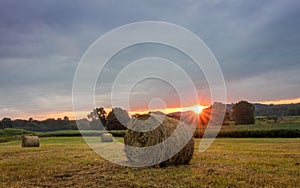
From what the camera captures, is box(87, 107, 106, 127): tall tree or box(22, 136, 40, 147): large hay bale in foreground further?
box(87, 107, 106, 127): tall tree

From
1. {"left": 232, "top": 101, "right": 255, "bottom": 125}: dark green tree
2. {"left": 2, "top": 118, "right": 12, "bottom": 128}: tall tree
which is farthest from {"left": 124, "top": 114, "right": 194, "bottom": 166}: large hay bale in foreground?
{"left": 2, "top": 118, "right": 12, "bottom": 128}: tall tree

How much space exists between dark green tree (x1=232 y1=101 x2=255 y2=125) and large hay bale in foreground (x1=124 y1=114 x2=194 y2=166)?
50.8 metres

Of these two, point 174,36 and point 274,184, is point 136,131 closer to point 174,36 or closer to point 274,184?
point 274,184

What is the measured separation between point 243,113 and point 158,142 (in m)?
54.3

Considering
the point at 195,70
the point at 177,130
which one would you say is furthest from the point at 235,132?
the point at 177,130

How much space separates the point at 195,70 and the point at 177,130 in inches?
239

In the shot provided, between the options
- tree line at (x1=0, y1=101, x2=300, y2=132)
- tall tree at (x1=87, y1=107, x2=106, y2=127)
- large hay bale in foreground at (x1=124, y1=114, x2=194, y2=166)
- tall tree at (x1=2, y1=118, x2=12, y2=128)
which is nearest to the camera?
large hay bale in foreground at (x1=124, y1=114, x2=194, y2=166)

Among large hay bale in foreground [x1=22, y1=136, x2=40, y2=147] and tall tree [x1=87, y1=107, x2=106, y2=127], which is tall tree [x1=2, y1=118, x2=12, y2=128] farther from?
large hay bale in foreground [x1=22, y1=136, x2=40, y2=147]

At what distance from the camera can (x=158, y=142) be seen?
10.8 m

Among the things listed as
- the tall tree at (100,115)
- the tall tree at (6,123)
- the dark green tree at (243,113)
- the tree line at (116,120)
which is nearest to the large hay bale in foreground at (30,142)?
the tall tree at (100,115)

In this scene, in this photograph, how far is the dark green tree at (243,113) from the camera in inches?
2372

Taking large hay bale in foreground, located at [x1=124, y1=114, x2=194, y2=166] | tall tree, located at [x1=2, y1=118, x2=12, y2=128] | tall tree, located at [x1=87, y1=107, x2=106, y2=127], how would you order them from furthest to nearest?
tall tree, located at [x1=2, y1=118, x2=12, y2=128] → tall tree, located at [x1=87, y1=107, x2=106, y2=127] → large hay bale in foreground, located at [x1=124, y1=114, x2=194, y2=166]

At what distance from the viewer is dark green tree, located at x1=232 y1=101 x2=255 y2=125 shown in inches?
2372

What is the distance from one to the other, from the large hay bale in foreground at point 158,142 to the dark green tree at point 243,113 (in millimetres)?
50810
